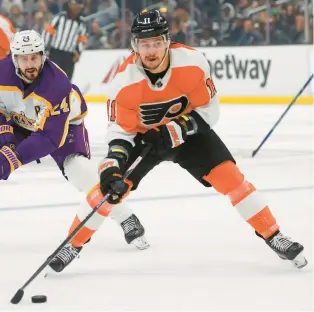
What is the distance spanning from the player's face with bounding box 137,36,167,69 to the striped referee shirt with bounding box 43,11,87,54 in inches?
270

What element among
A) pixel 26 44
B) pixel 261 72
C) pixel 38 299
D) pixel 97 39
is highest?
pixel 26 44

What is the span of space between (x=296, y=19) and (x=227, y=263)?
8.50 metres

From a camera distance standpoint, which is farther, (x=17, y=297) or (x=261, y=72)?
(x=261, y=72)

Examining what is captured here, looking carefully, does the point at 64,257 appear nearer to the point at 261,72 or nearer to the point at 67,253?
the point at 67,253

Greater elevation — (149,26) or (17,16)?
Answer: (149,26)

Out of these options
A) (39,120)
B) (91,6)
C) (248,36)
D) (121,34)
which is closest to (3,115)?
(39,120)

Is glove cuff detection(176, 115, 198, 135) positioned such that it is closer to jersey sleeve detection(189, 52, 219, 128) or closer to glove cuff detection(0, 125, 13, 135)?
jersey sleeve detection(189, 52, 219, 128)

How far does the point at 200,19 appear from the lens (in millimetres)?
12594

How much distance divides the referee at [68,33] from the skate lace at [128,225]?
6.27m

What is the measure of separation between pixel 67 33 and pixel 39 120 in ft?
21.3

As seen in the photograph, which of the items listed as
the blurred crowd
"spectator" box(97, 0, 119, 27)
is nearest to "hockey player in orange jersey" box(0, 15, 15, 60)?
the blurred crowd

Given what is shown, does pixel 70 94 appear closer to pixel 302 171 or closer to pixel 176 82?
pixel 176 82

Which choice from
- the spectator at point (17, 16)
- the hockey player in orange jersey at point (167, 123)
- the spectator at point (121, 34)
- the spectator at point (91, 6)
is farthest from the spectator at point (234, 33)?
the hockey player in orange jersey at point (167, 123)

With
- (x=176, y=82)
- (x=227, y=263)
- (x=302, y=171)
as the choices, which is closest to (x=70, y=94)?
(x=176, y=82)
